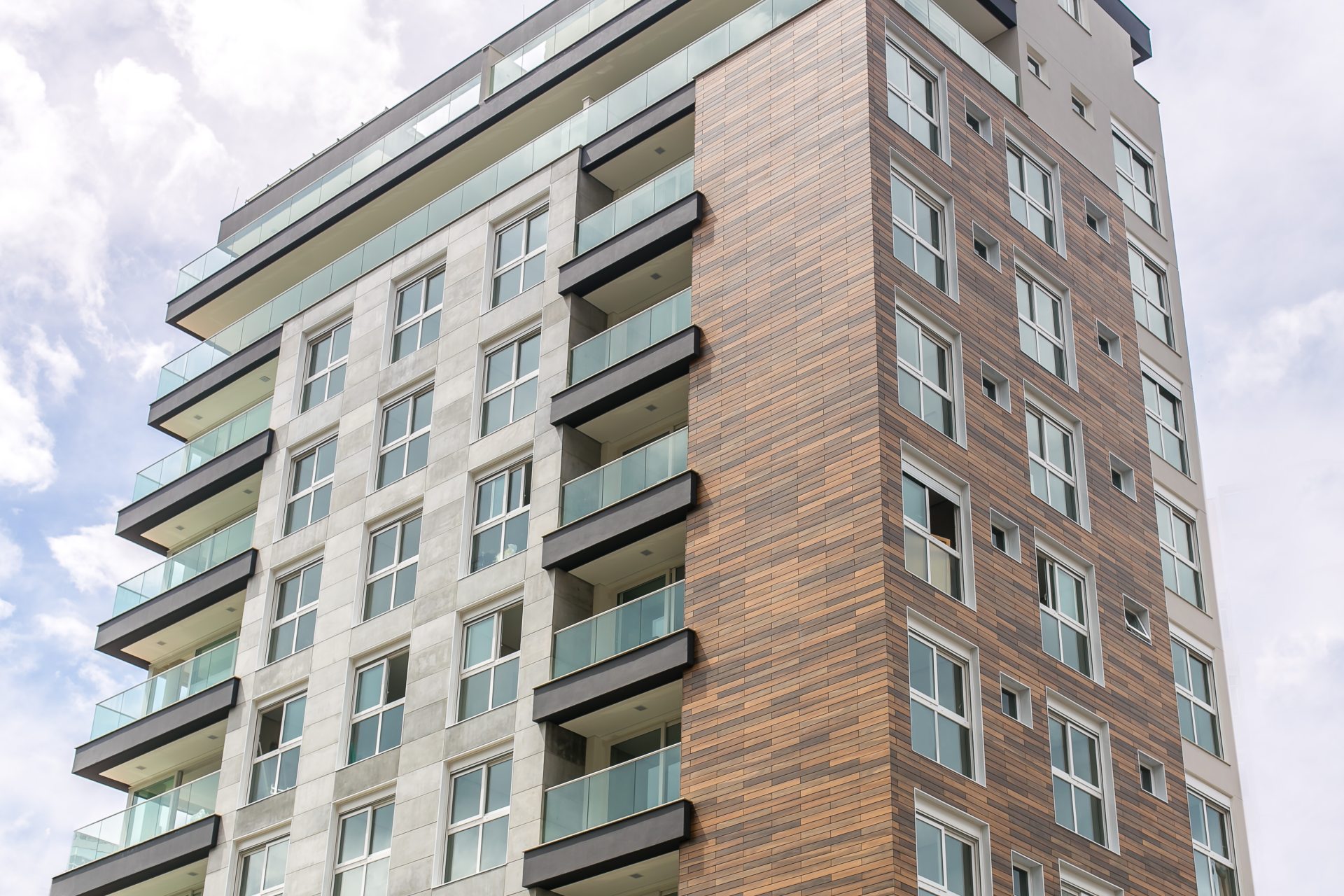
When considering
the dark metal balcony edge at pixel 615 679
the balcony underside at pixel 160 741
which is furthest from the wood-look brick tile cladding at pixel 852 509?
the balcony underside at pixel 160 741

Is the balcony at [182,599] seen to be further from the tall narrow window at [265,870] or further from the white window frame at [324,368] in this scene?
the tall narrow window at [265,870]

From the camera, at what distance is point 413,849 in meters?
32.4

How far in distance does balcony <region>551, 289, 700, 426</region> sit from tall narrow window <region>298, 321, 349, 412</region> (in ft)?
25.5

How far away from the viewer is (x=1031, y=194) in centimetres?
3656

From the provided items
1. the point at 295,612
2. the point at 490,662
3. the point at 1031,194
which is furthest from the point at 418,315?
the point at 1031,194

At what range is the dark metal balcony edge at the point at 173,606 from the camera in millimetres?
40250

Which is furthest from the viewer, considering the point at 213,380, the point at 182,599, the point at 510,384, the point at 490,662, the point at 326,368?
the point at 213,380

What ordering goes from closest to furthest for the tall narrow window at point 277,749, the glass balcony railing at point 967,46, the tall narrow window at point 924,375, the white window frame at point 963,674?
the white window frame at point 963,674 < the tall narrow window at point 924,375 < the glass balcony railing at point 967,46 < the tall narrow window at point 277,749

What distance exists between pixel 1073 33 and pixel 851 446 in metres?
15.7

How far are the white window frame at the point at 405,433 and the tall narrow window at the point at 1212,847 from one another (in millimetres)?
16531

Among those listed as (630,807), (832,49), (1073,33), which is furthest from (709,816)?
(1073,33)

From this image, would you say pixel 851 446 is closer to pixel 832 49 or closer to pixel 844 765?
pixel 844 765

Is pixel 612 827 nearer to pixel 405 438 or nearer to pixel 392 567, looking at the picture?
pixel 392 567

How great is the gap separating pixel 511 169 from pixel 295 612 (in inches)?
417
